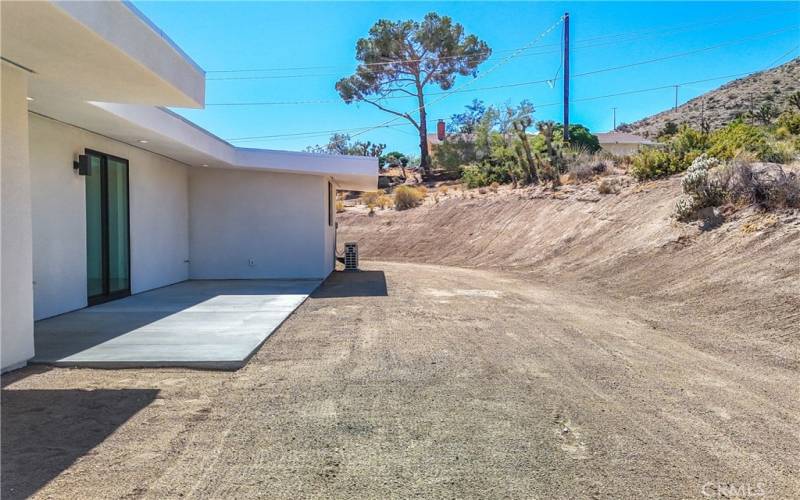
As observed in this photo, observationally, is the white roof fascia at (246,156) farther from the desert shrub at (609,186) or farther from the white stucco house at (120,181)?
the desert shrub at (609,186)

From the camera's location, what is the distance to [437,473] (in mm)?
3326

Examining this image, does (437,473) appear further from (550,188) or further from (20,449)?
(550,188)

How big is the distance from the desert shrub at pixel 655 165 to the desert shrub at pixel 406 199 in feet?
41.3

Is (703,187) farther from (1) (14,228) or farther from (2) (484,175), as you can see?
(2) (484,175)

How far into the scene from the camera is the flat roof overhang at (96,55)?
14.7 feet

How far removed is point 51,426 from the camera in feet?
13.1

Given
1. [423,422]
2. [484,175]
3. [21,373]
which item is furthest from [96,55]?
[484,175]

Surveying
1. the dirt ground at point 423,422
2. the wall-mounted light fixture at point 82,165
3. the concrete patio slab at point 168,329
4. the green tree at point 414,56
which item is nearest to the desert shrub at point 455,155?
the green tree at point 414,56

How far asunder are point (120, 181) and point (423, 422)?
353 inches

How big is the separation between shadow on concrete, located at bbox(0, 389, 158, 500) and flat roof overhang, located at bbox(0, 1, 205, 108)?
302cm

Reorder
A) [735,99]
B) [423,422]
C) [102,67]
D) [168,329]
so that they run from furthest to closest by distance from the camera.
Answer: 1. [735,99]
2. [168,329]
3. [102,67]
4. [423,422]

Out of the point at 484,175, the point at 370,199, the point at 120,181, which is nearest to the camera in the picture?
the point at 120,181

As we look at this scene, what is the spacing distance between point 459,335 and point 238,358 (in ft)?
9.21

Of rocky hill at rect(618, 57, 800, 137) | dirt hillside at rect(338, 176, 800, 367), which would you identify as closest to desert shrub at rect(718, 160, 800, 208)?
dirt hillside at rect(338, 176, 800, 367)
